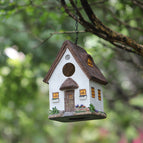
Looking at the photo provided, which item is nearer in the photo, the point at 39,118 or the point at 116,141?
the point at 39,118

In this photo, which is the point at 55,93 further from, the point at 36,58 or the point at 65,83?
the point at 36,58

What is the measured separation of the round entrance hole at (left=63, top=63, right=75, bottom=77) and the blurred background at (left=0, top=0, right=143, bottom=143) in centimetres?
89

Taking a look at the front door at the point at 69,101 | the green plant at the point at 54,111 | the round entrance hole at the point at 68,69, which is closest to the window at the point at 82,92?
the front door at the point at 69,101

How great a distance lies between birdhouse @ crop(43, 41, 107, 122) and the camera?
435 centimetres

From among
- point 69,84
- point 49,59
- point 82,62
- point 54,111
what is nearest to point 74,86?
point 69,84

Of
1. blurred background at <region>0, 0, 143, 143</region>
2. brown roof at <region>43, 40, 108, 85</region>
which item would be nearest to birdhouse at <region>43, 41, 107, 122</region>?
brown roof at <region>43, 40, 108, 85</region>

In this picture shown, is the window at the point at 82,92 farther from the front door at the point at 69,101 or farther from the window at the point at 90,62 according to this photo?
the window at the point at 90,62

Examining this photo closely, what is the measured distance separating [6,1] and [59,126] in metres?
13.6

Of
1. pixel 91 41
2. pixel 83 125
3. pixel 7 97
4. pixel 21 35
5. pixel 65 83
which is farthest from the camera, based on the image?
pixel 83 125

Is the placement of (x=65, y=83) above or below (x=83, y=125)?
below

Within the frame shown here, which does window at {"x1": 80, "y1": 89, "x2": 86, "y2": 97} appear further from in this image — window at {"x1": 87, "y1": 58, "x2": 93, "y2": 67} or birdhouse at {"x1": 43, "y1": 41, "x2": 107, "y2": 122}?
window at {"x1": 87, "y1": 58, "x2": 93, "y2": 67}

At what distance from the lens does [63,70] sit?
464cm

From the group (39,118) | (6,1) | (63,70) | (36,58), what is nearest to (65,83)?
(63,70)

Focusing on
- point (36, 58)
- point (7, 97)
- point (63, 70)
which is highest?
point (36, 58)
